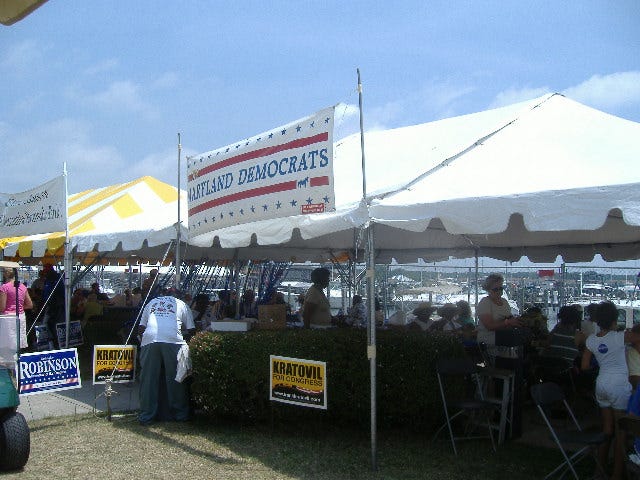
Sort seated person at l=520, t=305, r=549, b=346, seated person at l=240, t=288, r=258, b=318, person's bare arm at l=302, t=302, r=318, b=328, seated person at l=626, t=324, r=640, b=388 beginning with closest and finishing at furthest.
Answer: seated person at l=626, t=324, r=640, b=388, person's bare arm at l=302, t=302, r=318, b=328, seated person at l=520, t=305, r=549, b=346, seated person at l=240, t=288, r=258, b=318

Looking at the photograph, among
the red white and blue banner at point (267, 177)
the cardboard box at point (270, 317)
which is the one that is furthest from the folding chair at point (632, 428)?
the cardboard box at point (270, 317)

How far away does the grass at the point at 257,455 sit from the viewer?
5367 millimetres

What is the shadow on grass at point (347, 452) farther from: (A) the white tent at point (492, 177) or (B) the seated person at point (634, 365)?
(A) the white tent at point (492, 177)

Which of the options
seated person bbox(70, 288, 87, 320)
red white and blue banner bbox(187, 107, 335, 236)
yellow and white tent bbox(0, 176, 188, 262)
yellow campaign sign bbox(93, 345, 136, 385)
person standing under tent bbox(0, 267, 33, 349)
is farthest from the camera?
seated person bbox(70, 288, 87, 320)

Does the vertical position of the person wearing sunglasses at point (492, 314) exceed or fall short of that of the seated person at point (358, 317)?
it exceeds it

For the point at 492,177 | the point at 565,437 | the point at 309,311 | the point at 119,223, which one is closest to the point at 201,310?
the point at 119,223

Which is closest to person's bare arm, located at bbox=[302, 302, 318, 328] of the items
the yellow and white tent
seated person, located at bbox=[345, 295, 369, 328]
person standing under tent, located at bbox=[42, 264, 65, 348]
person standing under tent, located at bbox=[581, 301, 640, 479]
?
the yellow and white tent

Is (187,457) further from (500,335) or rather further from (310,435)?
(500,335)

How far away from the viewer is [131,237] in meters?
9.34

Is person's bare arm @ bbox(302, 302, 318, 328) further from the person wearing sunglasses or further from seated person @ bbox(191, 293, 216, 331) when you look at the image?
seated person @ bbox(191, 293, 216, 331)

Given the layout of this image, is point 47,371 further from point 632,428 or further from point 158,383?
point 632,428

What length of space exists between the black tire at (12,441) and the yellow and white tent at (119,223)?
3.45 metres

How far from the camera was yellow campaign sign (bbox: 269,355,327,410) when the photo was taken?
5801mm

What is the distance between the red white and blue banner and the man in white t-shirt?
0.98 metres
